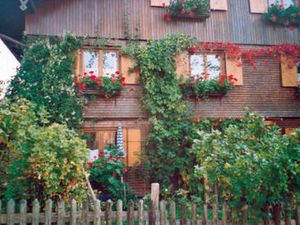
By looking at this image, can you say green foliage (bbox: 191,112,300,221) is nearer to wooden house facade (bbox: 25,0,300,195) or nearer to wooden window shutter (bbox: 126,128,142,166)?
wooden window shutter (bbox: 126,128,142,166)

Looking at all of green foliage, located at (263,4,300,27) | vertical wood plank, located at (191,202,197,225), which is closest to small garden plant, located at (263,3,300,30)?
green foliage, located at (263,4,300,27)

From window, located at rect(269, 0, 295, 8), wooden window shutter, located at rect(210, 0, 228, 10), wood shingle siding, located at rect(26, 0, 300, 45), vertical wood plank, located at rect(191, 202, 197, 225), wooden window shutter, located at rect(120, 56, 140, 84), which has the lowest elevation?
vertical wood plank, located at rect(191, 202, 197, 225)

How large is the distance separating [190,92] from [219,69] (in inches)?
61.6

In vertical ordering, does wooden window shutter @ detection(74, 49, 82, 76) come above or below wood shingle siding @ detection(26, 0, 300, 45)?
below

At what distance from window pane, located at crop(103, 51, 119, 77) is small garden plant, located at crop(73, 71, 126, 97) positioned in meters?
0.47

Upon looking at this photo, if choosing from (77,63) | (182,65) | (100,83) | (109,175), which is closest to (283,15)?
(182,65)

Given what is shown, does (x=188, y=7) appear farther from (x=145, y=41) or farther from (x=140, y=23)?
(x=145, y=41)

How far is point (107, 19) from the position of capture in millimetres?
10703

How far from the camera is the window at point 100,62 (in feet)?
34.3

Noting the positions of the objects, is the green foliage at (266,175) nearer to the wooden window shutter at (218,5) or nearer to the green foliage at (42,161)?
the green foliage at (42,161)

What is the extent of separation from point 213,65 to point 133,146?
12.8 ft

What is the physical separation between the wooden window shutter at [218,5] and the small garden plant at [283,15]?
1.45m

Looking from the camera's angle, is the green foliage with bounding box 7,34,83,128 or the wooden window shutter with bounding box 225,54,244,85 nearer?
the green foliage with bounding box 7,34,83,128

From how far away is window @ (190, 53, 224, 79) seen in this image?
1101 centimetres
